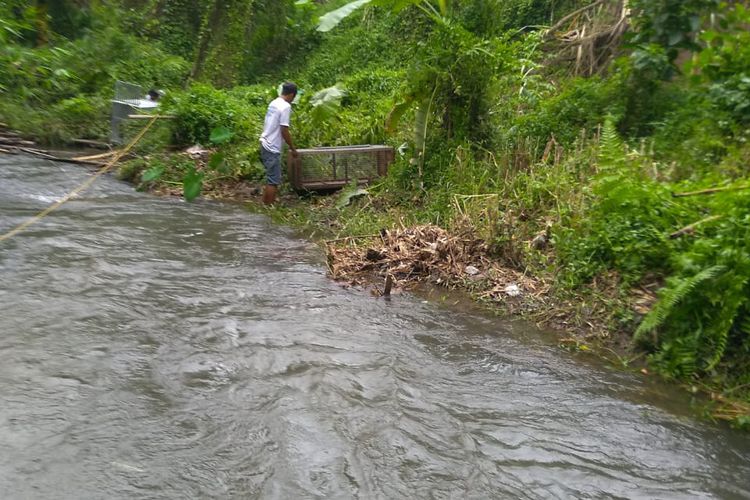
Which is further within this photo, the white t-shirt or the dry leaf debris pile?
the white t-shirt

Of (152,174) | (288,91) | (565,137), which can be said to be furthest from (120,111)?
(565,137)

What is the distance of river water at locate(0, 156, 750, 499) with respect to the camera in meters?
3.46

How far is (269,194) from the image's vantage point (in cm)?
927

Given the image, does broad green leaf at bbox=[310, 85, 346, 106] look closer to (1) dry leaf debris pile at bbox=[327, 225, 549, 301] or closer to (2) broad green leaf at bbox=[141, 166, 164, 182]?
(2) broad green leaf at bbox=[141, 166, 164, 182]

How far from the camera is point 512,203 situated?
6.86 meters

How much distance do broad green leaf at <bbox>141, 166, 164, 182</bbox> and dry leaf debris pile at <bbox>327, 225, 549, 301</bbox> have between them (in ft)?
13.5

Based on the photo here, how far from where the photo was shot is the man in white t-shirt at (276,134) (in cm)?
888

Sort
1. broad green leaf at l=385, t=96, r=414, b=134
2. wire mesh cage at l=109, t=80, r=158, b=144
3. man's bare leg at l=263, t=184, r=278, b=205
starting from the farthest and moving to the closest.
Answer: wire mesh cage at l=109, t=80, r=158, b=144 → man's bare leg at l=263, t=184, r=278, b=205 → broad green leaf at l=385, t=96, r=414, b=134

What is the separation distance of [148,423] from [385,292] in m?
2.76

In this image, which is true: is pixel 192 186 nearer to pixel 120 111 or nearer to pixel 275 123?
pixel 275 123

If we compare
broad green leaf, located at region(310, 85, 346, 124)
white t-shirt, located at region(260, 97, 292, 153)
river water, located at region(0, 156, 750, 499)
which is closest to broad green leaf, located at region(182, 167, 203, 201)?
white t-shirt, located at region(260, 97, 292, 153)

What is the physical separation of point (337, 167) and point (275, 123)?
1052 mm

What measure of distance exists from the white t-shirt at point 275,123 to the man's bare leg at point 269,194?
52 centimetres

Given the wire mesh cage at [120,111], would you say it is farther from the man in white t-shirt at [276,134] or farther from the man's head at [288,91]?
the man's head at [288,91]
